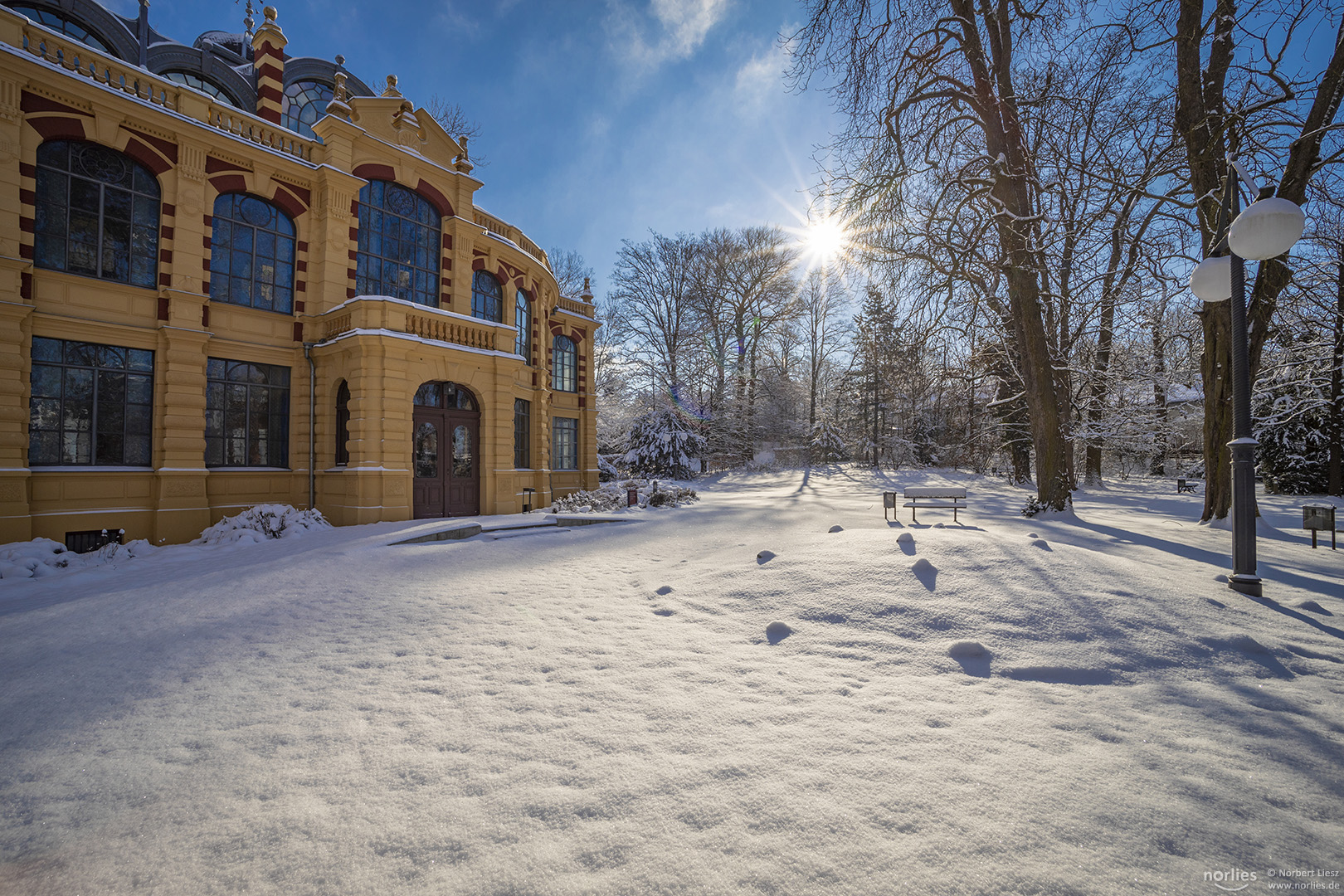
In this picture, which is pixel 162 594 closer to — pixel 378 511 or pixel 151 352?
pixel 378 511

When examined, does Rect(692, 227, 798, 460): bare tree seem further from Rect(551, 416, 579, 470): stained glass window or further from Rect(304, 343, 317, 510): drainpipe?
Rect(304, 343, 317, 510): drainpipe

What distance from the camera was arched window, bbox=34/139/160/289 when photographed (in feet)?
31.7

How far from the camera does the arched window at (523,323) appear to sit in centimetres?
1767

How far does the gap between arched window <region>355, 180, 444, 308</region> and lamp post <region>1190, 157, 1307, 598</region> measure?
1506 centimetres

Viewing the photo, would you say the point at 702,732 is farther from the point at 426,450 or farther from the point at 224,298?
the point at 224,298

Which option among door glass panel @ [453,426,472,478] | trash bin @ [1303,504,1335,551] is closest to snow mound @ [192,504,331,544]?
door glass panel @ [453,426,472,478]

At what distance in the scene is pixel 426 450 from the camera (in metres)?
13.2

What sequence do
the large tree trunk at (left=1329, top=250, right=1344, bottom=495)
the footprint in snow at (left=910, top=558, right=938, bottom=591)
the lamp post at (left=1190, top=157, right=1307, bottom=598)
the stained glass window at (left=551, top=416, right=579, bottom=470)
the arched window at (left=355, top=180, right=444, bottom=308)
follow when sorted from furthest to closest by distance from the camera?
the stained glass window at (left=551, top=416, right=579, bottom=470) → the large tree trunk at (left=1329, top=250, right=1344, bottom=495) → the arched window at (left=355, top=180, right=444, bottom=308) → the footprint in snow at (left=910, top=558, right=938, bottom=591) → the lamp post at (left=1190, top=157, right=1307, bottom=598)

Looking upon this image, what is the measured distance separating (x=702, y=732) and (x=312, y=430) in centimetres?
1319

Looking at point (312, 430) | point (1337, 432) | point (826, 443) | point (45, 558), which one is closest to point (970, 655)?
point (45, 558)

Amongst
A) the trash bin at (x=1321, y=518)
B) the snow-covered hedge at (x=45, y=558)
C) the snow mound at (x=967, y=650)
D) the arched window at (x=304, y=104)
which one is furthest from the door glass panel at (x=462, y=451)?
the trash bin at (x=1321, y=518)

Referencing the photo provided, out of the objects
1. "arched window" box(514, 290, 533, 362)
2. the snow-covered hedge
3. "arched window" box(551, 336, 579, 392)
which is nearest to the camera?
the snow-covered hedge

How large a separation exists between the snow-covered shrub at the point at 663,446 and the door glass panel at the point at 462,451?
14532 millimetres

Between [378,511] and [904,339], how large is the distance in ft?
40.9
